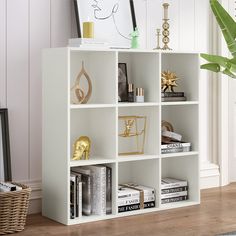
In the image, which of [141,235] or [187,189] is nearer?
[141,235]

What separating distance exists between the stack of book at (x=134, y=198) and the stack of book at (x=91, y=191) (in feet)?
0.31

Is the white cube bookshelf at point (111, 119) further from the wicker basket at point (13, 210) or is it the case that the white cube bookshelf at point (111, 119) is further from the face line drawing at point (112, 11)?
the wicker basket at point (13, 210)

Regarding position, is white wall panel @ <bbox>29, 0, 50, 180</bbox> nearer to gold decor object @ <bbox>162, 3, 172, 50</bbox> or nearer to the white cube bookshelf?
the white cube bookshelf

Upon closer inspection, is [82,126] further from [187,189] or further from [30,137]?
[187,189]

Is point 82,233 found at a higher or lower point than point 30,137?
lower

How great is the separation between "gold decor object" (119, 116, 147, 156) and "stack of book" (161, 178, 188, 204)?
0.28 metres

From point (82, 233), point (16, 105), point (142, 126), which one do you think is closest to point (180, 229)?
point (82, 233)

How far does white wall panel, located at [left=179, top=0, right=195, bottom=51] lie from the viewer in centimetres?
455

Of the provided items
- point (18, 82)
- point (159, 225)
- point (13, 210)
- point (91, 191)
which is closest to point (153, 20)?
point (18, 82)

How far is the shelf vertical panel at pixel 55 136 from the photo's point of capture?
3.55 metres

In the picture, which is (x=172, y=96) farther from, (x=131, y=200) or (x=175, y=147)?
(x=131, y=200)

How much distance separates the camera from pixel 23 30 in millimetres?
3779

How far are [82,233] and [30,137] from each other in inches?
30.5

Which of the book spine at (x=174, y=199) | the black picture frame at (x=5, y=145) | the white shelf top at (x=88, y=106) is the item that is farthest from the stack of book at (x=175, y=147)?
the black picture frame at (x=5, y=145)
